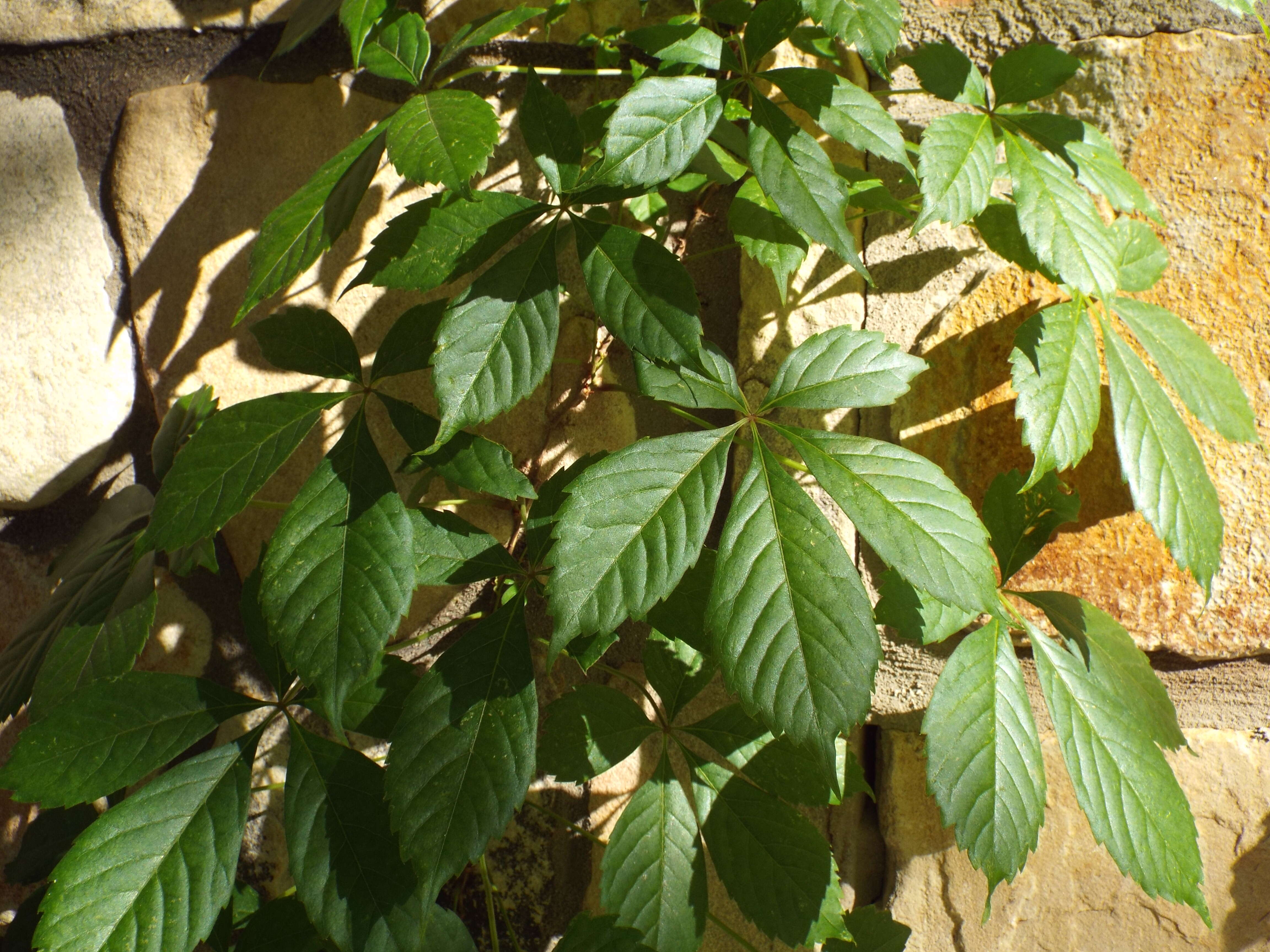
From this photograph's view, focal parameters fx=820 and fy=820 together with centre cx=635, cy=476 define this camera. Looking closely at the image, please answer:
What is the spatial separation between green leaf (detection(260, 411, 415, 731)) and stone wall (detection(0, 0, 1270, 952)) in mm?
294

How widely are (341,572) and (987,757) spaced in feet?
2.05

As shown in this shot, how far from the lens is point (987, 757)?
30.7 inches

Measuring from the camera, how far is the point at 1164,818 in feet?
2.68

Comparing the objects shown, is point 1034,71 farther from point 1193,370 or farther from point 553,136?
point 553,136

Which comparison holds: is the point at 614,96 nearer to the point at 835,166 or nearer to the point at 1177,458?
the point at 835,166

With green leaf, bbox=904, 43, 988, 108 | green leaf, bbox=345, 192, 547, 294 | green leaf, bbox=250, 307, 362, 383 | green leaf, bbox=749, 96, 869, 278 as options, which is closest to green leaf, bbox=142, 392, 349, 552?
green leaf, bbox=250, 307, 362, 383

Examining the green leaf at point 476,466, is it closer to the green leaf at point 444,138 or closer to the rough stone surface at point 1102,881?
the green leaf at point 444,138

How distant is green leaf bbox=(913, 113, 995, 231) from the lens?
2.59ft

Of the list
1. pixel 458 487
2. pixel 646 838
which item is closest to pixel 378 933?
pixel 646 838

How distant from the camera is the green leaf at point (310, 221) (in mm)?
760

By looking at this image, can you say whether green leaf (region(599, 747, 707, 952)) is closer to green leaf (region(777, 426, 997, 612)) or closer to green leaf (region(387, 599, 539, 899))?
green leaf (region(387, 599, 539, 899))

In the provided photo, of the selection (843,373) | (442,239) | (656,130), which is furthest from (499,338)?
(843,373)

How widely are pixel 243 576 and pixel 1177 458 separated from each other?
3.74 feet

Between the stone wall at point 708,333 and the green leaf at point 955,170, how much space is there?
162 mm
